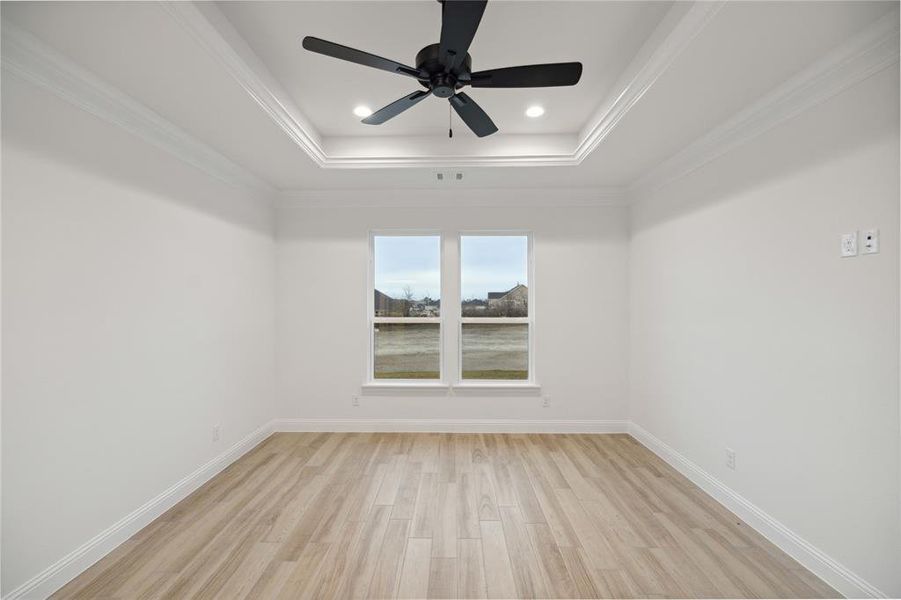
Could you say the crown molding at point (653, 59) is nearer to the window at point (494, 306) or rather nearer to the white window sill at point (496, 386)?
the window at point (494, 306)

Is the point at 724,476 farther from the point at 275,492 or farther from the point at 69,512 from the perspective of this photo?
the point at 69,512

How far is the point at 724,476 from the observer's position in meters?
2.53

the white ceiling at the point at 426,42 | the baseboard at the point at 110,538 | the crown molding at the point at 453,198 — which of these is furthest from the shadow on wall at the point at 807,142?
the baseboard at the point at 110,538

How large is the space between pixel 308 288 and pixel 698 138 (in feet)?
12.2

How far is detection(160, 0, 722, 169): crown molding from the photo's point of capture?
167cm

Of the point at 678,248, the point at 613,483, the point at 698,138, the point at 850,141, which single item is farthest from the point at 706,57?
the point at 613,483

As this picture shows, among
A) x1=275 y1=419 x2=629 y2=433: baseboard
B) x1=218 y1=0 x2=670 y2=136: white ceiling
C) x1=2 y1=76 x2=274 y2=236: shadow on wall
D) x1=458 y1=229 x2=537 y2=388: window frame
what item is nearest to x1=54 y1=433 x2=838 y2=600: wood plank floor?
x1=275 y1=419 x2=629 y2=433: baseboard

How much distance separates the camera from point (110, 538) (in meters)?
2.05

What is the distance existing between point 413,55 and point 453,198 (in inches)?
70.7

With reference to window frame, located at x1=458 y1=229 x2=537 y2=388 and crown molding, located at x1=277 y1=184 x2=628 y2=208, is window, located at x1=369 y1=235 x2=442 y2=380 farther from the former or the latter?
crown molding, located at x1=277 y1=184 x2=628 y2=208

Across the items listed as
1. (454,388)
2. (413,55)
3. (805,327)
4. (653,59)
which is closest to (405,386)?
(454,388)

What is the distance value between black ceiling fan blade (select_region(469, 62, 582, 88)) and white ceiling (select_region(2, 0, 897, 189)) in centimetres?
39

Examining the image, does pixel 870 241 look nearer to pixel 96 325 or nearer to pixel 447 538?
pixel 447 538

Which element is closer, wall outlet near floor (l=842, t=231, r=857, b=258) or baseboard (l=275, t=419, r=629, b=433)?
wall outlet near floor (l=842, t=231, r=857, b=258)
